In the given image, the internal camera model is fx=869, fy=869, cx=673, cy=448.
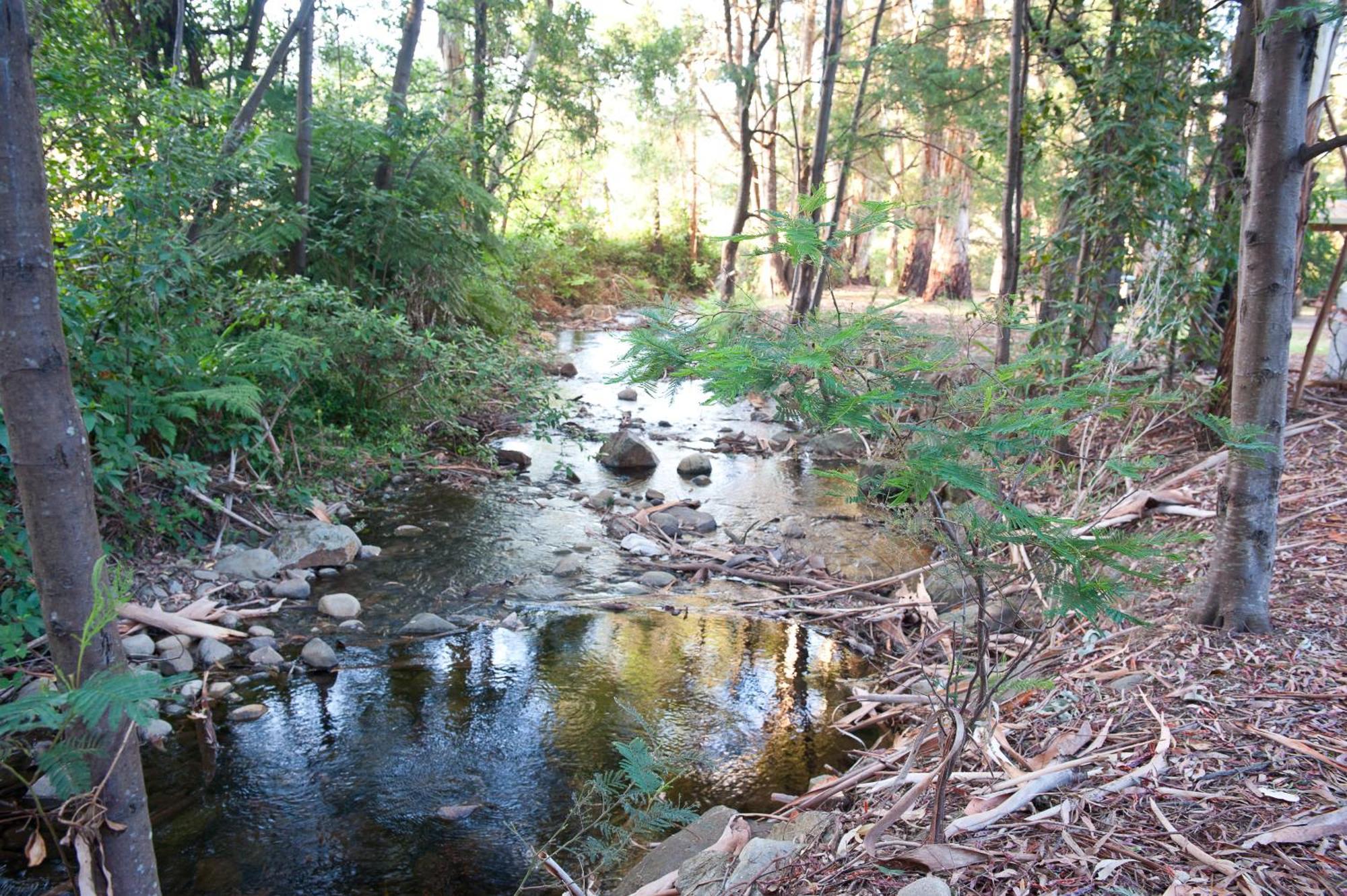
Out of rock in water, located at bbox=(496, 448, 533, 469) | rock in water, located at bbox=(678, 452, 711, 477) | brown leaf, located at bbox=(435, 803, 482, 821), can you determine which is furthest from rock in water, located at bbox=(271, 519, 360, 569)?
rock in water, located at bbox=(678, 452, 711, 477)

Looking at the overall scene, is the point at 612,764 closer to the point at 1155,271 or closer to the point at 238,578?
the point at 238,578

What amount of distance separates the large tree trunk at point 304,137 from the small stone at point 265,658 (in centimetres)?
477

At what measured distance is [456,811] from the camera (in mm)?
3807

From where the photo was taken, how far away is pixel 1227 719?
2949 mm

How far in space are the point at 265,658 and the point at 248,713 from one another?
0.58 m

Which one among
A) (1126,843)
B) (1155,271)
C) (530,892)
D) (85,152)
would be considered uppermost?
(85,152)

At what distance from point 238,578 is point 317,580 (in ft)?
1.64

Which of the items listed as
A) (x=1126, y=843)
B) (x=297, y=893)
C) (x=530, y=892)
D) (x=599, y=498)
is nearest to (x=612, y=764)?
(x=530, y=892)

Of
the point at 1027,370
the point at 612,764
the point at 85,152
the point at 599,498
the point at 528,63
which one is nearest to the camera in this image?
the point at 1027,370

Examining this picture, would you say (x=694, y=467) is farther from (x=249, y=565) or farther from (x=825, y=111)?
(x=825, y=111)

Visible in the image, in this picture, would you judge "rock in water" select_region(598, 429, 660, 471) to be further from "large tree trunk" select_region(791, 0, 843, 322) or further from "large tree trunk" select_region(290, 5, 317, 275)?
"large tree trunk" select_region(290, 5, 317, 275)

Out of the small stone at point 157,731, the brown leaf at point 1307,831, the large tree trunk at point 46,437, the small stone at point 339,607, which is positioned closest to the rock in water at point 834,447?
the small stone at point 339,607

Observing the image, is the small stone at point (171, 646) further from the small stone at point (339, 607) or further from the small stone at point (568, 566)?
the small stone at point (568, 566)

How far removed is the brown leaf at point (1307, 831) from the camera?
2219mm
